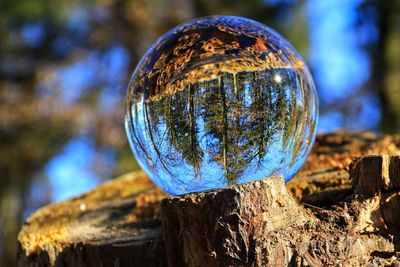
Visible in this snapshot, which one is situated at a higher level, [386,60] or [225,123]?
[386,60]

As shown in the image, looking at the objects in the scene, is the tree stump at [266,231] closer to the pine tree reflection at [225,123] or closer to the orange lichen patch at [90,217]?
the orange lichen patch at [90,217]

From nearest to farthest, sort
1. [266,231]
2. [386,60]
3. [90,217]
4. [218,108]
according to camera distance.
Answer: [266,231] < [218,108] < [90,217] < [386,60]

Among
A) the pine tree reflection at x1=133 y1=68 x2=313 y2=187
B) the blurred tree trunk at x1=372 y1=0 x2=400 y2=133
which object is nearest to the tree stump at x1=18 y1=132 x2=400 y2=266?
the pine tree reflection at x1=133 y1=68 x2=313 y2=187

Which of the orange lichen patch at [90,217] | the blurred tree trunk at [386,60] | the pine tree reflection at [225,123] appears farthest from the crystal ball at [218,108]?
the blurred tree trunk at [386,60]

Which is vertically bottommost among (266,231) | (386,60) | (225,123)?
(266,231)

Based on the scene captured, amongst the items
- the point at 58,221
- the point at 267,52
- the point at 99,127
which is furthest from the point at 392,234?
the point at 99,127

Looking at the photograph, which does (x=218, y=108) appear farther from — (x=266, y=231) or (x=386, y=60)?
(x=386, y=60)

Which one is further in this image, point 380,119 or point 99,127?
point 99,127

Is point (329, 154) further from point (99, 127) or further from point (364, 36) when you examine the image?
point (99, 127)

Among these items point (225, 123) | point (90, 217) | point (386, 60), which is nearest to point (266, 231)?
point (225, 123)
